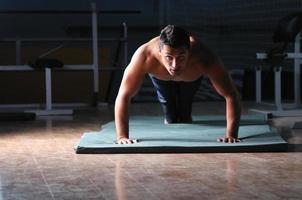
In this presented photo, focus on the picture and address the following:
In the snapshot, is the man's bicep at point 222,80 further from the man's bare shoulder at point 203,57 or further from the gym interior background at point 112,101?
the gym interior background at point 112,101

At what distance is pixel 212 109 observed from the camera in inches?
254

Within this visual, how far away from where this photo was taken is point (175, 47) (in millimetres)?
3064

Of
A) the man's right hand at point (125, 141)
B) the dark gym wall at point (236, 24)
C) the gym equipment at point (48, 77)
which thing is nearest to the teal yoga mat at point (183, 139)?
the man's right hand at point (125, 141)

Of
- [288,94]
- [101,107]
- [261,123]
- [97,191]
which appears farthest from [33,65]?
[97,191]

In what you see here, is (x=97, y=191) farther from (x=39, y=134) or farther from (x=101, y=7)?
(x=101, y=7)

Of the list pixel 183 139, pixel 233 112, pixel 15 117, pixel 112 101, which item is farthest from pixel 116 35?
pixel 233 112

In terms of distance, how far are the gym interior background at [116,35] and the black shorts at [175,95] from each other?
129 inches

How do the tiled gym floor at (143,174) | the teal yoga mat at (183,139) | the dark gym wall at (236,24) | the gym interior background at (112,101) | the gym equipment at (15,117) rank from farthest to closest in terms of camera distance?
the dark gym wall at (236,24), the gym equipment at (15,117), the teal yoga mat at (183,139), the gym interior background at (112,101), the tiled gym floor at (143,174)

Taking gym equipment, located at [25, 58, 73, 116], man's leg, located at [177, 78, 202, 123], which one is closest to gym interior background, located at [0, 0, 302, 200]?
gym equipment, located at [25, 58, 73, 116]

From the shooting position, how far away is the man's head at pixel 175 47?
10.1ft

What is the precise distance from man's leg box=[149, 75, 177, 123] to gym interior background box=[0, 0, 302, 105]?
3276mm

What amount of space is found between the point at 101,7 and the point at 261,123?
449cm

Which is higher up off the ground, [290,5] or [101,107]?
[290,5]

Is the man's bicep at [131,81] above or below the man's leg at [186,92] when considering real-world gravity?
above
